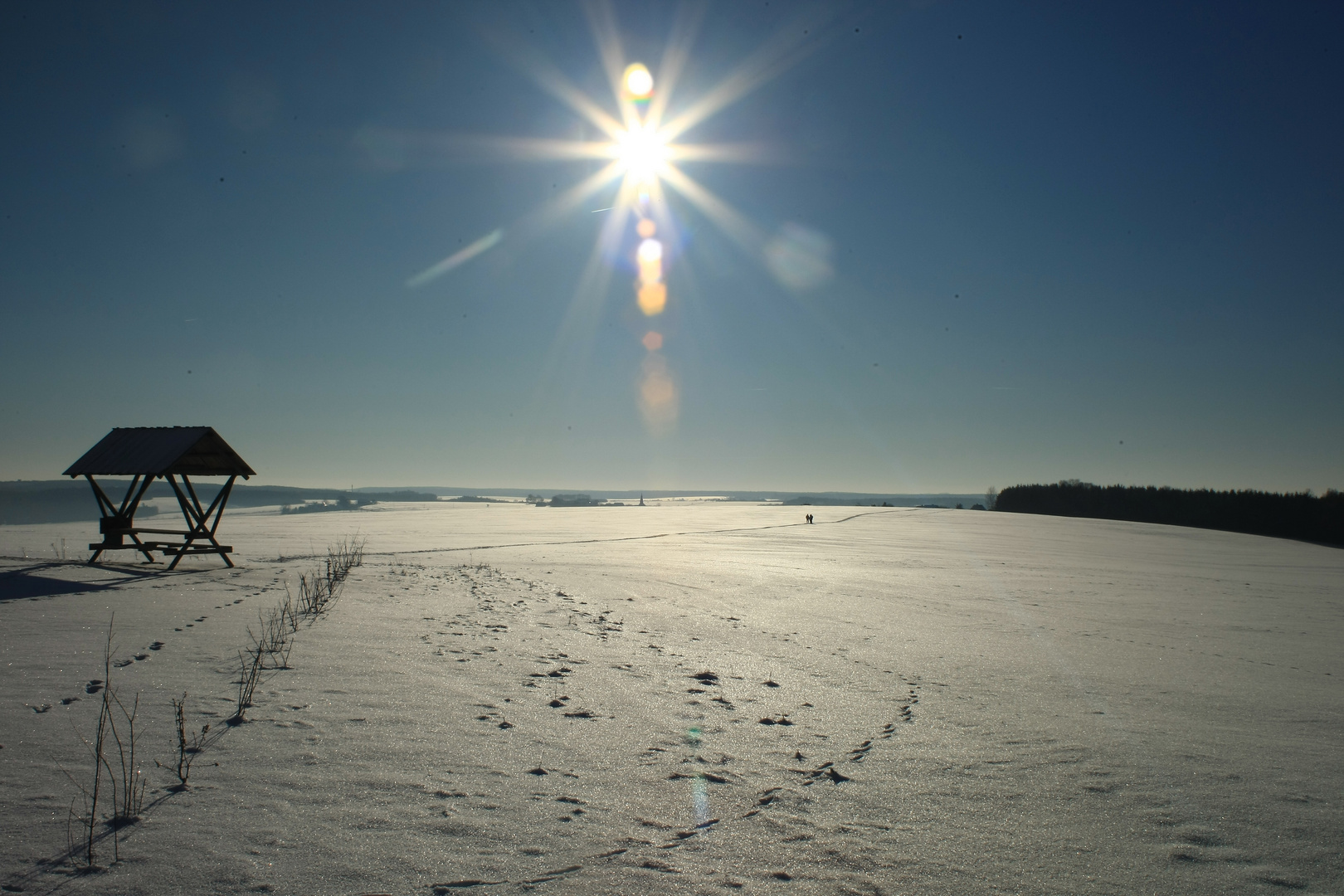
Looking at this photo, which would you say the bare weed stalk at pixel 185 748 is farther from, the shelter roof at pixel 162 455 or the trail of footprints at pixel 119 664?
the shelter roof at pixel 162 455

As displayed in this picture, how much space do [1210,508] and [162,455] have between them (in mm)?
55186

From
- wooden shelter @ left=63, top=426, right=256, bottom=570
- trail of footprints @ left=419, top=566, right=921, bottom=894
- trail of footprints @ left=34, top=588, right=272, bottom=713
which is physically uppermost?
wooden shelter @ left=63, top=426, right=256, bottom=570

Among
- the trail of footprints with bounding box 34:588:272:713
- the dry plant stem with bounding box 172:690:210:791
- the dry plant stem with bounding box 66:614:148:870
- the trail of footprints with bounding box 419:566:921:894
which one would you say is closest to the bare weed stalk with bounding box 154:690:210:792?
the dry plant stem with bounding box 172:690:210:791

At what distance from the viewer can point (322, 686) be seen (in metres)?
5.77

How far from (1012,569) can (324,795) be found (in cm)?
1724

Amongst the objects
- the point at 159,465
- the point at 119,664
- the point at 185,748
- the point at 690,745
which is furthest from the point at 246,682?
the point at 159,465

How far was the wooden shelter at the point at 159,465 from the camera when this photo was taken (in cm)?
1478

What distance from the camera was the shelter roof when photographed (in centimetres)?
1464

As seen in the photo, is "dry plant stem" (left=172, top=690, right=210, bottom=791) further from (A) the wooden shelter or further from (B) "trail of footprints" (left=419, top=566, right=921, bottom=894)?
(A) the wooden shelter

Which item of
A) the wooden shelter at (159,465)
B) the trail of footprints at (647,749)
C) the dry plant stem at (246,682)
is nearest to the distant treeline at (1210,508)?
the trail of footprints at (647,749)

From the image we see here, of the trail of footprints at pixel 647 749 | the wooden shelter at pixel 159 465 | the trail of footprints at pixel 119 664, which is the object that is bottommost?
the trail of footprints at pixel 647 749

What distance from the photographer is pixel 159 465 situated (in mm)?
14383

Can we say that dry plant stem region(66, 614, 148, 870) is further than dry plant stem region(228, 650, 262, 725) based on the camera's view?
No

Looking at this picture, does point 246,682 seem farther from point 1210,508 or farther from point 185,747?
point 1210,508
